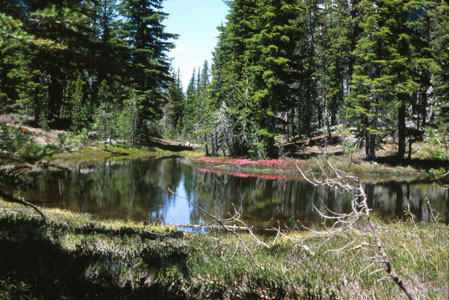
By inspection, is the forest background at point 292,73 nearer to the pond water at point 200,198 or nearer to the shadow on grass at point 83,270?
the pond water at point 200,198

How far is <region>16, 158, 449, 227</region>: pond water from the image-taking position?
12453 mm

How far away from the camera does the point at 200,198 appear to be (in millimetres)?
15414

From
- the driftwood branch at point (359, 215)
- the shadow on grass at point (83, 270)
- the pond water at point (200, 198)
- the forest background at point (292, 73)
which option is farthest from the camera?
the forest background at point (292, 73)

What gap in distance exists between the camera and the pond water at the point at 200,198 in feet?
40.9

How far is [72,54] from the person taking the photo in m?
4.44

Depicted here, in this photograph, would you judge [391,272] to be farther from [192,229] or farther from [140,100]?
[140,100]

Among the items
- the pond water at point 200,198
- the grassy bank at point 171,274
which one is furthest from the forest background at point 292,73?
the grassy bank at point 171,274

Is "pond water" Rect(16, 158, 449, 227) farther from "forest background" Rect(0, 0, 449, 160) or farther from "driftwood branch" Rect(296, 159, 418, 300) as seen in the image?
"driftwood branch" Rect(296, 159, 418, 300)

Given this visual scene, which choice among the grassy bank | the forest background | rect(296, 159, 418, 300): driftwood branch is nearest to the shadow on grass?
the grassy bank

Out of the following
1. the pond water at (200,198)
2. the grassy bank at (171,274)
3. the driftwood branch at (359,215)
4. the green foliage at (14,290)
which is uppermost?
the driftwood branch at (359,215)

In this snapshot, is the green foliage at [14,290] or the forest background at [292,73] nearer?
the green foliage at [14,290]

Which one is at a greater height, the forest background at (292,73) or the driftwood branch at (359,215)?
the forest background at (292,73)

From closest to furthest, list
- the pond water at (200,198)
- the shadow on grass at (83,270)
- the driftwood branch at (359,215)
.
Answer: the driftwood branch at (359,215) < the shadow on grass at (83,270) < the pond water at (200,198)

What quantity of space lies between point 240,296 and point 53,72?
476 cm
